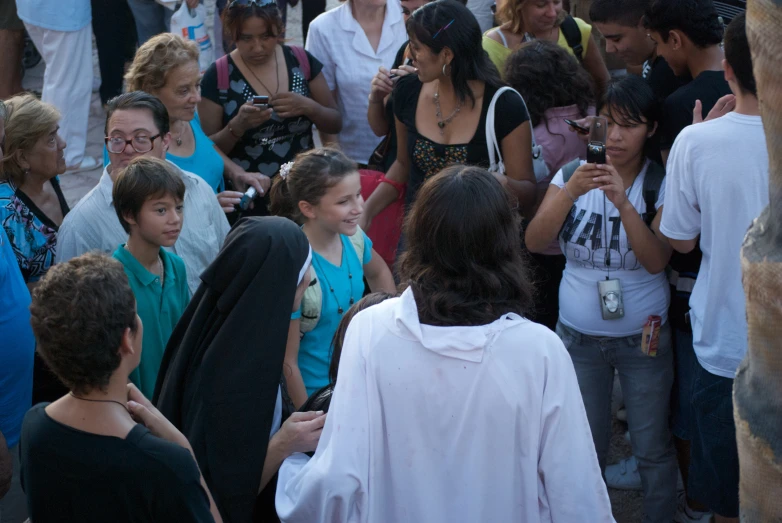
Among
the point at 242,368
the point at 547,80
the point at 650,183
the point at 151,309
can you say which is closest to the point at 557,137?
the point at 547,80

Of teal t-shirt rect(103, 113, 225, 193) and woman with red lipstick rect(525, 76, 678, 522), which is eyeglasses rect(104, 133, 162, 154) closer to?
teal t-shirt rect(103, 113, 225, 193)

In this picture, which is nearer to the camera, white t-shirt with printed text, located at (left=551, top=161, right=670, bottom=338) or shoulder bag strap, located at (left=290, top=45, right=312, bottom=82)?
white t-shirt with printed text, located at (left=551, top=161, right=670, bottom=338)

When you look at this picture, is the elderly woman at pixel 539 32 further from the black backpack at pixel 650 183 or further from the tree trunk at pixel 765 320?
the tree trunk at pixel 765 320

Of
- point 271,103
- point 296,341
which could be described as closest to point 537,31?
point 271,103

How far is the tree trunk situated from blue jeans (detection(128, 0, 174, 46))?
249 inches

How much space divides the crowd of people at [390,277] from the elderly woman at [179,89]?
0.05ft

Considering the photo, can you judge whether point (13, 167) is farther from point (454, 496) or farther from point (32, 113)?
point (454, 496)

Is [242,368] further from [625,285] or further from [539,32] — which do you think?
[539,32]

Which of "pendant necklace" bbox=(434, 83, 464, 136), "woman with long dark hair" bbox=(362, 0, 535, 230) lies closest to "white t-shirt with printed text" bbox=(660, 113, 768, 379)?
"woman with long dark hair" bbox=(362, 0, 535, 230)

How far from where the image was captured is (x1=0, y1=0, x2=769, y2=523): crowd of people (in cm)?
194

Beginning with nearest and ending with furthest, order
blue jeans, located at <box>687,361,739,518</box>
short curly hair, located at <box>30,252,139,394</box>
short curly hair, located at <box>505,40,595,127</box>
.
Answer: short curly hair, located at <box>30,252,139,394</box> → blue jeans, located at <box>687,361,739,518</box> → short curly hair, located at <box>505,40,595,127</box>

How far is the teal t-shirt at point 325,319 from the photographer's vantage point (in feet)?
10.3

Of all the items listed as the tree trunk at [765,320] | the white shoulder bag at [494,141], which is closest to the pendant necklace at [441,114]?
the white shoulder bag at [494,141]

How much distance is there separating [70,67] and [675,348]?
5150mm
